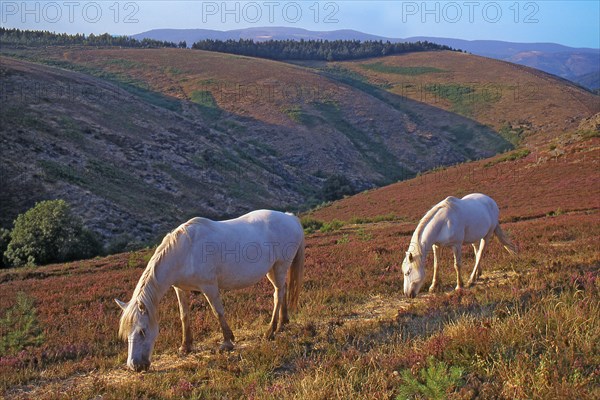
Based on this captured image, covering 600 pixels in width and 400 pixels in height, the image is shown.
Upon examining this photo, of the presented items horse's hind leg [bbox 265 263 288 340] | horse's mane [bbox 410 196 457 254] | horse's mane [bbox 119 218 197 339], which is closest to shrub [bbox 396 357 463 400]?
horse's mane [bbox 119 218 197 339]

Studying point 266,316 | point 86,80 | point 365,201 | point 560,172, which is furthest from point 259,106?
point 266,316

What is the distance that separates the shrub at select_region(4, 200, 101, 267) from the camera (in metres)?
26.2

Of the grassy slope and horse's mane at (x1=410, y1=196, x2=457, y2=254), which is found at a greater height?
horse's mane at (x1=410, y1=196, x2=457, y2=254)

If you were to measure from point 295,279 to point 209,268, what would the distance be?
2.31m

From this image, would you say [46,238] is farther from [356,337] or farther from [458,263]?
[356,337]

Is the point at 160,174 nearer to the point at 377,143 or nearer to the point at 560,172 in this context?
the point at 560,172

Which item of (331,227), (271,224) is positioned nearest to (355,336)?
(271,224)

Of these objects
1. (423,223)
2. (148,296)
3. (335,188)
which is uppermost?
(423,223)

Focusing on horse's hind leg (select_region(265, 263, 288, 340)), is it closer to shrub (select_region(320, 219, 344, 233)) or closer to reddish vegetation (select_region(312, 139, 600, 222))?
reddish vegetation (select_region(312, 139, 600, 222))

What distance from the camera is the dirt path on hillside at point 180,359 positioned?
22.3 ft

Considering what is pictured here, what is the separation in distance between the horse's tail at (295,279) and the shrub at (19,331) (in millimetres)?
4629

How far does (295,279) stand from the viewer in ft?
31.7

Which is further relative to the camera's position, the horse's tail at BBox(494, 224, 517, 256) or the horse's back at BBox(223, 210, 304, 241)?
the horse's tail at BBox(494, 224, 517, 256)

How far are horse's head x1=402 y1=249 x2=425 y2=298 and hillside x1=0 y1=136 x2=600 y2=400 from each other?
28cm
